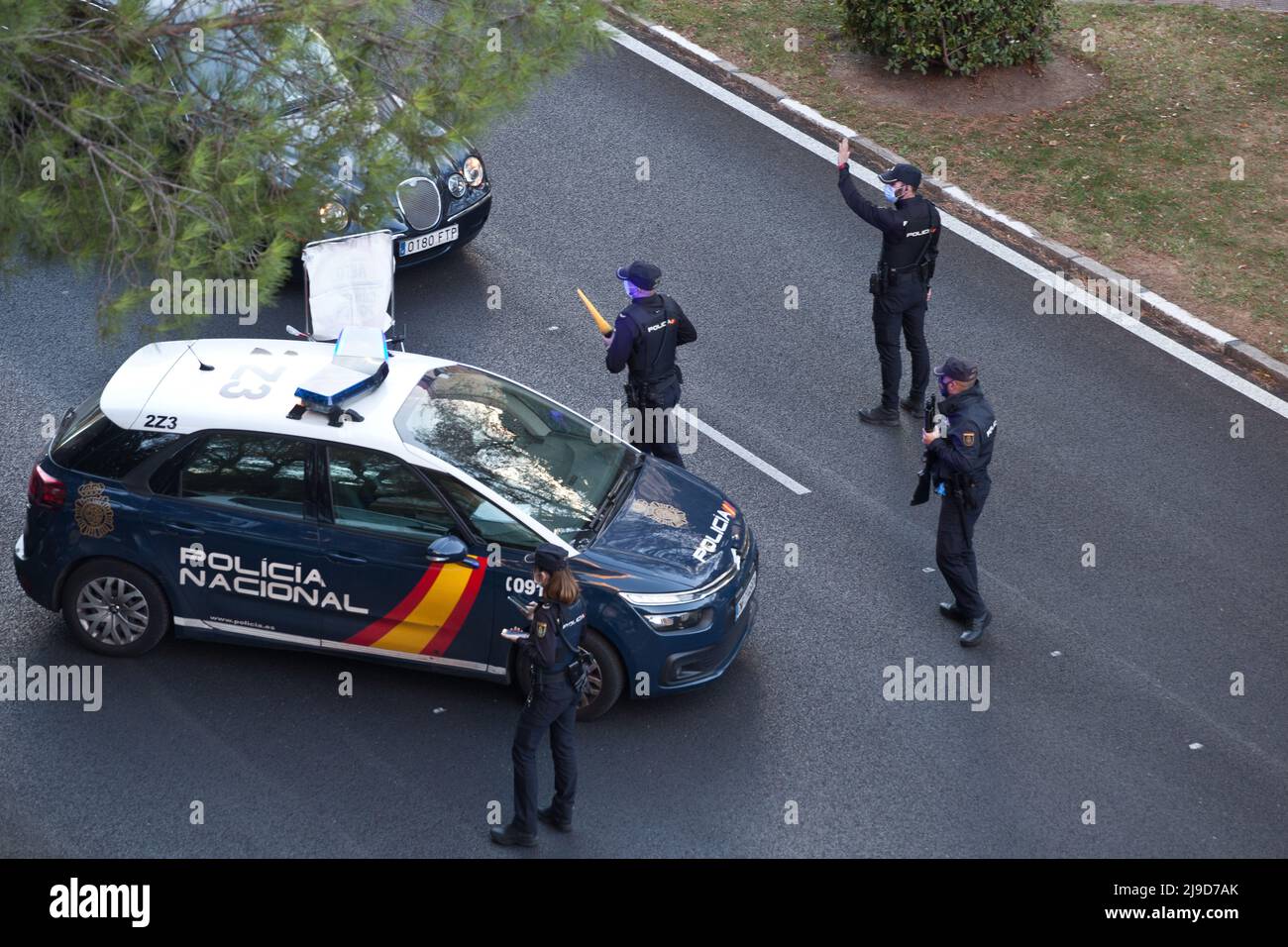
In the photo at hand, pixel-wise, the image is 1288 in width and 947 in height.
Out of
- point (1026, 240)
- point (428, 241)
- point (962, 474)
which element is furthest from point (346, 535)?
point (1026, 240)

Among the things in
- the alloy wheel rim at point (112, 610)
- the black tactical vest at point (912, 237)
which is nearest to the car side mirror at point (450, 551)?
the alloy wheel rim at point (112, 610)

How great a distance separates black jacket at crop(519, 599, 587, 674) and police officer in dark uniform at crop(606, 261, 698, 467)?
311 centimetres

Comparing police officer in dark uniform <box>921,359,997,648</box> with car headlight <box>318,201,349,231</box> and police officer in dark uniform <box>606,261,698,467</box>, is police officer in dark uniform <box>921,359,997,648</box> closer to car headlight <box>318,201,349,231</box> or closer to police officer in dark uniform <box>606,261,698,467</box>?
police officer in dark uniform <box>606,261,698,467</box>

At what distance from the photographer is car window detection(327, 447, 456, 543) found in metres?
8.56

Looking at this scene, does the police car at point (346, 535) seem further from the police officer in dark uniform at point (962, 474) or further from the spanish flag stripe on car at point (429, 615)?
the police officer in dark uniform at point (962, 474)

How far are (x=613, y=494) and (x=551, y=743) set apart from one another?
176 centimetres

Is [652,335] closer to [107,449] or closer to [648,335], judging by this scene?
[648,335]

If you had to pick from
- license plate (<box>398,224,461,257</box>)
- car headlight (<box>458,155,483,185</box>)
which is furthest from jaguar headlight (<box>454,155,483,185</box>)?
license plate (<box>398,224,461,257</box>)

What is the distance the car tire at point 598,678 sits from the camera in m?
8.55

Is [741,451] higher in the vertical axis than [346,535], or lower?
lower

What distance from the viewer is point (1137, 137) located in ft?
50.3

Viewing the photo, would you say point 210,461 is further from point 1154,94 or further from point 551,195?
point 1154,94

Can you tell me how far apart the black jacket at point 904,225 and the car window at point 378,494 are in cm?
430

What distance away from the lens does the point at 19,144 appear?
734 cm
